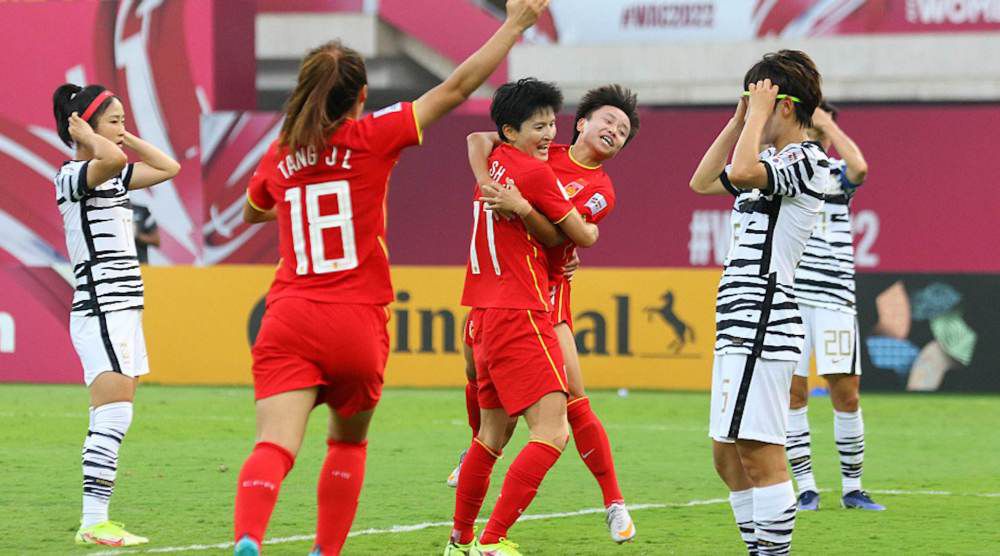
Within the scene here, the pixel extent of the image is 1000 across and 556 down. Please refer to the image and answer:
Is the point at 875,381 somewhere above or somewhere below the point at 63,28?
below

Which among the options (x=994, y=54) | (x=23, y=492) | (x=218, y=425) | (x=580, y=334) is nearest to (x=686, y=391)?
(x=580, y=334)

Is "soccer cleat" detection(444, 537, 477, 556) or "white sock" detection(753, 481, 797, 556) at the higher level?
"white sock" detection(753, 481, 797, 556)

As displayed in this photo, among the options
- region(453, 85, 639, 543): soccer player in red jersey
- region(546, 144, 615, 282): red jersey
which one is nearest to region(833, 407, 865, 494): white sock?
region(453, 85, 639, 543): soccer player in red jersey

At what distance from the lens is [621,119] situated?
8.30 m

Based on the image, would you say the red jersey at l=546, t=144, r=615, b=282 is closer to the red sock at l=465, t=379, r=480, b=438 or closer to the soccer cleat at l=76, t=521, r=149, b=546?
the red sock at l=465, t=379, r=480, b=438

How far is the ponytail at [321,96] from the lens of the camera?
593 centimetres

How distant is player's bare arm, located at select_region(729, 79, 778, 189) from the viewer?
6.27 meters

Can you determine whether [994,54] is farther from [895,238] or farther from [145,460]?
[145,460]

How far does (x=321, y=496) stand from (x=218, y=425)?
26.0ft

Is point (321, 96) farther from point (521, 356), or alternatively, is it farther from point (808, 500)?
point (808, 500)

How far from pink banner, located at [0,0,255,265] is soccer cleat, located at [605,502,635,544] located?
15774 mm

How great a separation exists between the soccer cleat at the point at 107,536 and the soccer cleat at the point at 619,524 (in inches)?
89.3

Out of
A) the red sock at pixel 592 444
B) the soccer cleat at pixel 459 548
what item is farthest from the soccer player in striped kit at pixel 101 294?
Result: the red sock at pixel 592 444

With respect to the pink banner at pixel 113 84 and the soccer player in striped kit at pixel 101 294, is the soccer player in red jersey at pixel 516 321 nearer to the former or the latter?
the soccer player in striped kit at pixel 101 294
